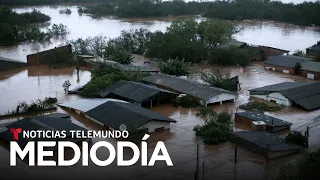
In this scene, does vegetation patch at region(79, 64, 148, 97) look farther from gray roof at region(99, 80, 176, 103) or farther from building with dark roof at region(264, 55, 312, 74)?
building with dark roof at region(264, 55, 312, 74)

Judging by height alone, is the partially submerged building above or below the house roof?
above

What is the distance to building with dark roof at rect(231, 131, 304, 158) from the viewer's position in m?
9.98

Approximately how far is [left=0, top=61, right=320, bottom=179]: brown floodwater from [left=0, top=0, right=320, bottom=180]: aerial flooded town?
3 cm

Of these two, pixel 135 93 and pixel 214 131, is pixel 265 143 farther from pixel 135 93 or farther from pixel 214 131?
pixel 135 93

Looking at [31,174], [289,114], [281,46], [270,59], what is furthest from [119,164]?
[281,46]

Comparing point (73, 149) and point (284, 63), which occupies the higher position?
point (284, 63)

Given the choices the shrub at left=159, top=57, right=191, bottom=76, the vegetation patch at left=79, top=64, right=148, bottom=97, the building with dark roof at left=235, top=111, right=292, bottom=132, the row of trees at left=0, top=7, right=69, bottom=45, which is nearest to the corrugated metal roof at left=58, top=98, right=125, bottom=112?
the vegetation patch at left=79, top=64, right=148, bottom=97

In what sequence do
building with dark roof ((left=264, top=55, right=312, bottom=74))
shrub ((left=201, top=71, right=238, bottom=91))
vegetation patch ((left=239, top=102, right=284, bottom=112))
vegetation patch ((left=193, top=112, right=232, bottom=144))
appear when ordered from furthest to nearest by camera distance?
building with dark roof ((left=264, top=55, right=312, bottom=74)) < shrub ((left=201, top=71, right=238, bottom=91)) < vegetation patch ((left=239, top=102, right=284, bottom=112)) < vegetation patch ((left=193, top=112, right=232, bottom=144))

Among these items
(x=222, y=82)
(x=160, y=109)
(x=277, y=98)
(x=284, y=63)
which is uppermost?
(x=284, y=63)

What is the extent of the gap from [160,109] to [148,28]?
19.7 m

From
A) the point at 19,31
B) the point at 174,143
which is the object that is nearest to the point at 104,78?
the point at 174,143

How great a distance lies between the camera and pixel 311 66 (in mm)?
19375

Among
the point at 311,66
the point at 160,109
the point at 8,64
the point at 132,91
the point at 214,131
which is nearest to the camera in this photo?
the point at 214,131

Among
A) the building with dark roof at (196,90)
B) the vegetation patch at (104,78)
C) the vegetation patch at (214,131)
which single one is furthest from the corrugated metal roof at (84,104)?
the vegetation patch at (214,131)
